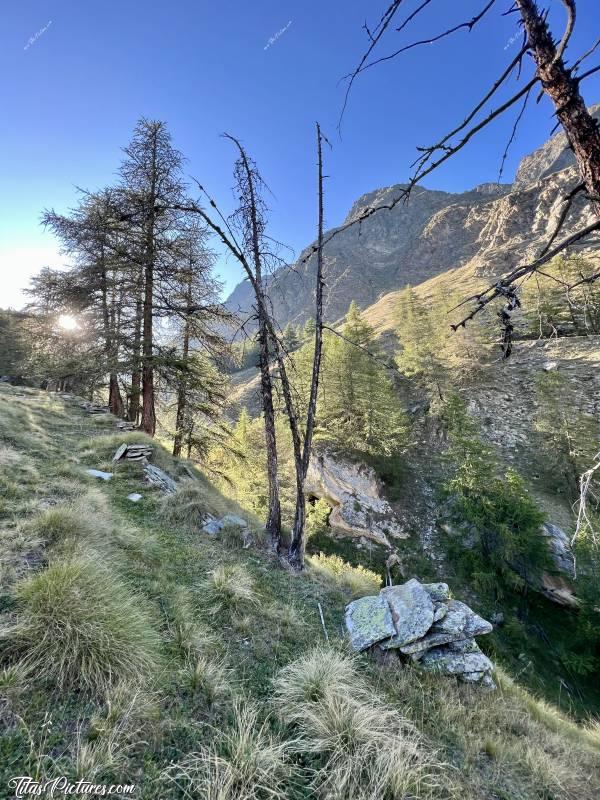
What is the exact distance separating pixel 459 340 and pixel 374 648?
1228 inches

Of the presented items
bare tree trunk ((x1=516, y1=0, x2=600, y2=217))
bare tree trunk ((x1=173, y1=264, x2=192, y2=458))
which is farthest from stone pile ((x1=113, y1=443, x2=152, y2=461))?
bare tree trunk ((x1=516, y1=0, x2=600, y2=217))

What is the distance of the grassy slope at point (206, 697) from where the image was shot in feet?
6.83

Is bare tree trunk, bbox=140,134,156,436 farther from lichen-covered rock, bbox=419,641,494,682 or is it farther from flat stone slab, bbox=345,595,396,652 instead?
lichen-covered rock, bbox=419,641,494,682

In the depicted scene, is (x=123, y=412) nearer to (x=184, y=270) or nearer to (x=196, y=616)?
(x=184, y=270)

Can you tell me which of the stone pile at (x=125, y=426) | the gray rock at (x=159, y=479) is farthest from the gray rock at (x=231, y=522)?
Result: the stone pile at (x=125, y=426)

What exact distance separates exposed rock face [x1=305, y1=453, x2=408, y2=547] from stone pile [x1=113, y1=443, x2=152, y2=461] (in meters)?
13.5

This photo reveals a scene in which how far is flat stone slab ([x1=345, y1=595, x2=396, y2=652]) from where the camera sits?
4.32 meters

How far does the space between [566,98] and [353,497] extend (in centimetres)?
2094

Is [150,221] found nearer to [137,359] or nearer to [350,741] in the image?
[137,359]

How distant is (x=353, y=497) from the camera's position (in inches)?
833

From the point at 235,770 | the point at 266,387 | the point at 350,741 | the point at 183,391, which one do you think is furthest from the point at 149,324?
the point at 350,741

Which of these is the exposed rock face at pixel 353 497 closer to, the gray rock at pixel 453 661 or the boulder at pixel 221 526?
the boulder at pixel 221 526

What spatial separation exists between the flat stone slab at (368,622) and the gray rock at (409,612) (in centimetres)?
10

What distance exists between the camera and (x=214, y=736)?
2369mm
